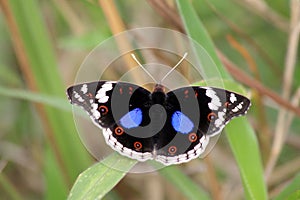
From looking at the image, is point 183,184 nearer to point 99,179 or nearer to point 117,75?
point 99,179

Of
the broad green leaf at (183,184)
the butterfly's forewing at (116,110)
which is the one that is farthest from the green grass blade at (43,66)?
the butterfly's forewing at (116,110)

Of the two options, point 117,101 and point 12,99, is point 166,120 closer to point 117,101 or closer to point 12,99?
point 117,101

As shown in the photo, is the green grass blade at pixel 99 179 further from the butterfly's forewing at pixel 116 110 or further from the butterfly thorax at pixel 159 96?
the butterfly thorax at pixel 159 96

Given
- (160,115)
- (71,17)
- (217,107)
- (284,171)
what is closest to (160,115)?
(160,115)

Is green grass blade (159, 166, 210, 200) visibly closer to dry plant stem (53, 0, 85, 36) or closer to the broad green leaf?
the broad green leaf

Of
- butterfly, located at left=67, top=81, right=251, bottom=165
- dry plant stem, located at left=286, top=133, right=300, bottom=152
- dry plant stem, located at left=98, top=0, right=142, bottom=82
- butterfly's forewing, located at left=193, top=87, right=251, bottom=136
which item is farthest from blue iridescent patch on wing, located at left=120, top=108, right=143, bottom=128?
dry plant stem, located at left=286, top=133, right=300, bottom=152

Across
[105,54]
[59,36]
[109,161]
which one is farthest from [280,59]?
[109,161]
